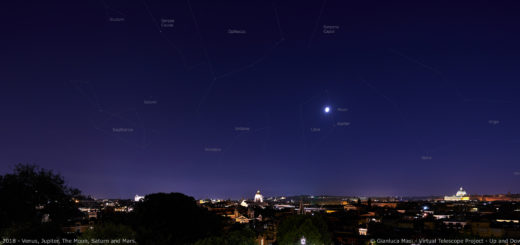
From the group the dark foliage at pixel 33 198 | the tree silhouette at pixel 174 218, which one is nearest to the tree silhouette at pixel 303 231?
the tree silhouette at pixel 174 218

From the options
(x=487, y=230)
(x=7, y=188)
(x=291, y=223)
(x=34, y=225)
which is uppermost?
(x=7, y=188)

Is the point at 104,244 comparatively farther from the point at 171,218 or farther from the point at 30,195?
the point at 171,218

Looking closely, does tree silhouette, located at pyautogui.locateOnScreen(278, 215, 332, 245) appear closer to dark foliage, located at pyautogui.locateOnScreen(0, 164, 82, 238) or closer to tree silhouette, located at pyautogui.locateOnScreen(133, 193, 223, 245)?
tree silhouette, located at pyautogui.locateOnScreen(133, 193, 223, 245)

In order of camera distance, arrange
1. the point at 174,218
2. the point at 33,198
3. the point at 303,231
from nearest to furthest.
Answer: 1. the point at 33,198
2. the point at 174,218
3. the point at 303,231

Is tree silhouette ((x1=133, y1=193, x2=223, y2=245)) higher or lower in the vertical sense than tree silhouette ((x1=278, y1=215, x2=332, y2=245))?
higher

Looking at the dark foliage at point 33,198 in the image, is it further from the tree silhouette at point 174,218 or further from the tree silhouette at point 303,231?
the tree silhouette at point 303,231

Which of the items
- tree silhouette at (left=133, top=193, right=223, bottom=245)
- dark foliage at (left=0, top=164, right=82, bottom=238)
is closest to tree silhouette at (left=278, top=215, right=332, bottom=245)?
tree silhouette at (left=133, top=193, right=223, bottom=245)

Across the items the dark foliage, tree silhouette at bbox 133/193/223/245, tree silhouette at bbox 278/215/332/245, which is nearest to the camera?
the dark foliage

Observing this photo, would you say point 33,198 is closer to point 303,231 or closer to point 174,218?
point 174,218

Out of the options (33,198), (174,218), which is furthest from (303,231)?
(33,198)

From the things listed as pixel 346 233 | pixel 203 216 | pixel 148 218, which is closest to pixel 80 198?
pixel 148 218

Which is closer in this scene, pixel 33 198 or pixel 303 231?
pixel 33 198
